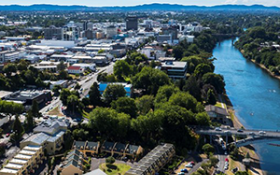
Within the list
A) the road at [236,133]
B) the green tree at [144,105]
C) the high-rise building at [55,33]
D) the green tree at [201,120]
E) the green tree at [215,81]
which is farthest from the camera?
the high-rise building at [55,33]

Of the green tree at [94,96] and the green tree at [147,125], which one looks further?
the green tree at [94,96]

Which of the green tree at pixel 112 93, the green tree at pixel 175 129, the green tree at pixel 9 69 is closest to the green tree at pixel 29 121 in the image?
the green tree at pixel 112 93

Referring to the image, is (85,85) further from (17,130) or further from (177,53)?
(177,53)

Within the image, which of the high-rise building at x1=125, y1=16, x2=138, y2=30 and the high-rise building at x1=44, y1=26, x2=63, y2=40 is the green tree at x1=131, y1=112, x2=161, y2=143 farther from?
the high-rise building at x1=125, y1=16, x2=138, y2=30

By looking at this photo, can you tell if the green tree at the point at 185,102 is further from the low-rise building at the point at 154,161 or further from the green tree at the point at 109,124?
the low-rise building at the point at 154,161

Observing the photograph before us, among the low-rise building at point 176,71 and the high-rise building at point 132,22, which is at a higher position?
the high-rise building at point 132,22

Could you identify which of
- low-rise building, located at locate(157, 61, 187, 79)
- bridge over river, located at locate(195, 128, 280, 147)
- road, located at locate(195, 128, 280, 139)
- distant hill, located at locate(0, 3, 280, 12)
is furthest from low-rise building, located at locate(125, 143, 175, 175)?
distant hill, located at locate(0, 3, 280, 12)
